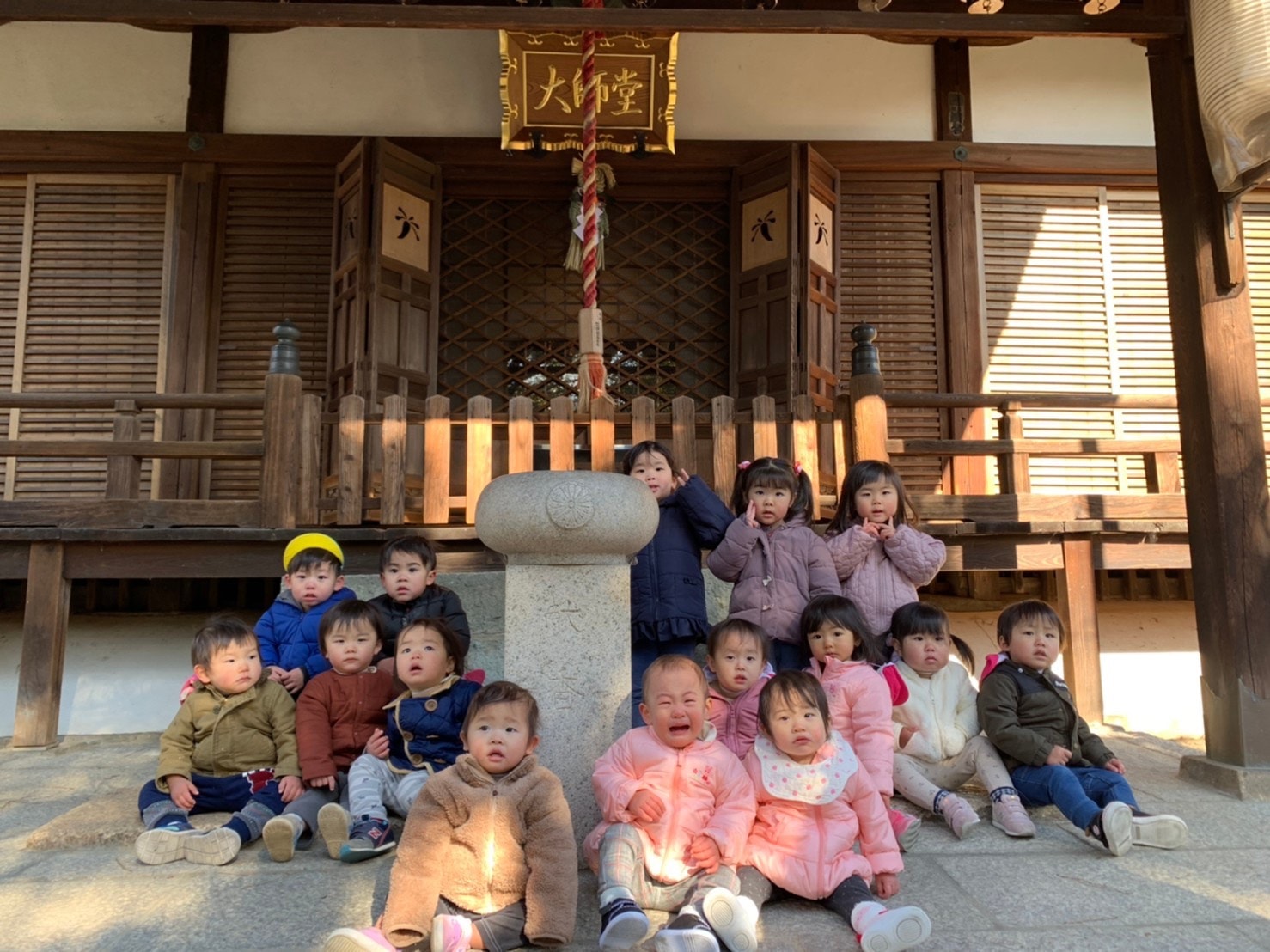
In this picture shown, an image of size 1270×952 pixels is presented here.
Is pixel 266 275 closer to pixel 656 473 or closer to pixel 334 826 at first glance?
pixel 656 473

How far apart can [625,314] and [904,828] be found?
5316mm

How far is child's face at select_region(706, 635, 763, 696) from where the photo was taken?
288cm

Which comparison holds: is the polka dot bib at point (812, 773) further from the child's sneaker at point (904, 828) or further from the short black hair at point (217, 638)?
the short black hair at point (217, 638)

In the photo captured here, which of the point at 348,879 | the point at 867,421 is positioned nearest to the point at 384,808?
the point at 348,879

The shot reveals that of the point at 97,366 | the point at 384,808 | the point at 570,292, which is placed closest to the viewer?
the point at 384,808

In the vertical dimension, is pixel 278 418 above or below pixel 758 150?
below

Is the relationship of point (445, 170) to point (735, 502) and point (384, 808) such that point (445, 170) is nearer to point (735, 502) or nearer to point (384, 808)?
point (735, 502)

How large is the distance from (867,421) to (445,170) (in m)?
4.03

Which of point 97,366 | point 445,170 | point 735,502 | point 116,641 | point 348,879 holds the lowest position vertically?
point 348,879

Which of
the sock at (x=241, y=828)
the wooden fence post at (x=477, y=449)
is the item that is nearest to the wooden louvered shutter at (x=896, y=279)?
the wooden fence post at (x=477, y=449)

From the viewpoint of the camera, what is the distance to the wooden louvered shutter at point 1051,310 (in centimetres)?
691

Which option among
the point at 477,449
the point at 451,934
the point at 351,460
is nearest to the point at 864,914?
the point at 451,934

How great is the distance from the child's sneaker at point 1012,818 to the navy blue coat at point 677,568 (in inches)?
46.5

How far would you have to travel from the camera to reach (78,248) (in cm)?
669
